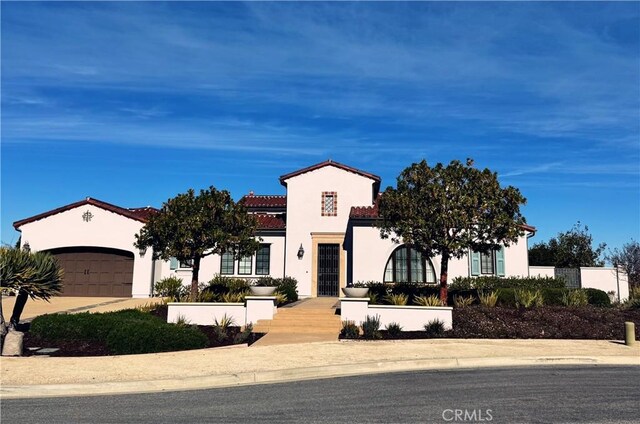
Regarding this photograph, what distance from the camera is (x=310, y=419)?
644 centimetres

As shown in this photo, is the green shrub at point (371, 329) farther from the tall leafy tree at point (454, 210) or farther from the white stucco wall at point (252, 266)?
the white stucco wall at point (252, 266)

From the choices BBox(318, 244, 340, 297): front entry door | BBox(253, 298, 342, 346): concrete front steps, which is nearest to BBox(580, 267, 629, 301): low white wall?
BBox(318, 244, 340, 297): front entry door

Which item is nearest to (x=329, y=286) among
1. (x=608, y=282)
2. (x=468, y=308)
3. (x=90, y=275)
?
(x=468, y=308)

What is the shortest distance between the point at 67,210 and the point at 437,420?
26298 millimetres

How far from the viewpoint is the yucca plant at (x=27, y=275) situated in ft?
39.3

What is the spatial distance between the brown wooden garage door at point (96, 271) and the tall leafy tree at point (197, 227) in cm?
1081

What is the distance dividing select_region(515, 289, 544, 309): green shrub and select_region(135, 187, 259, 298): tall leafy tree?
→ 385 inches

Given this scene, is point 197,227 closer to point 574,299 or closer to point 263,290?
point 263,290

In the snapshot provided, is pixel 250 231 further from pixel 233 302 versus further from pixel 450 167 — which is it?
pixel 450 167

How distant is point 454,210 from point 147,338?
1018cm

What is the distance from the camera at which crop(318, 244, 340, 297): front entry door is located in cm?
2562

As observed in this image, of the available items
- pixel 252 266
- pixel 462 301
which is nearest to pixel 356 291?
pixel 462 301

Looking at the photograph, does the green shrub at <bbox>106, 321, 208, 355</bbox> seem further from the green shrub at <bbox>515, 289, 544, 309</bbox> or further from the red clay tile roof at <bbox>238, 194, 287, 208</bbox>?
the red clay tile roof at <bbox>238, 194, 287, 208</bbox>

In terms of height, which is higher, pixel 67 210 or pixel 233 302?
pixel 67 210
